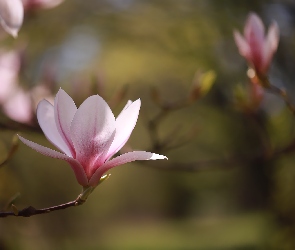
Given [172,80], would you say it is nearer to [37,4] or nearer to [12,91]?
[12,91]

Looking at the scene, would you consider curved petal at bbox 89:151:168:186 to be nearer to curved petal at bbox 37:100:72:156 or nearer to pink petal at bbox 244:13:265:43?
curved petal at bbox 37:100:72:156

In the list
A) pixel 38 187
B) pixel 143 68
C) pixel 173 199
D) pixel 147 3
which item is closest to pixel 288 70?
pixel 147 3

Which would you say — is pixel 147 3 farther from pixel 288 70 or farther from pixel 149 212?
pixel 149 212

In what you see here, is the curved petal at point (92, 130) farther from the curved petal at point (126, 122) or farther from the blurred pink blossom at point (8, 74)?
the blurred pink blossom at point (8, 74)

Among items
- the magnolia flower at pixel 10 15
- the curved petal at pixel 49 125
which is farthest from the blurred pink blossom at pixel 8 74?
the curved petal at pixel 49 125

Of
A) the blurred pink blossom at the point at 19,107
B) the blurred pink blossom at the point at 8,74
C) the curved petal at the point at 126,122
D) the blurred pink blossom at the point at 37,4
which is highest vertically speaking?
the blurred pink blossom at the point at 37,4
